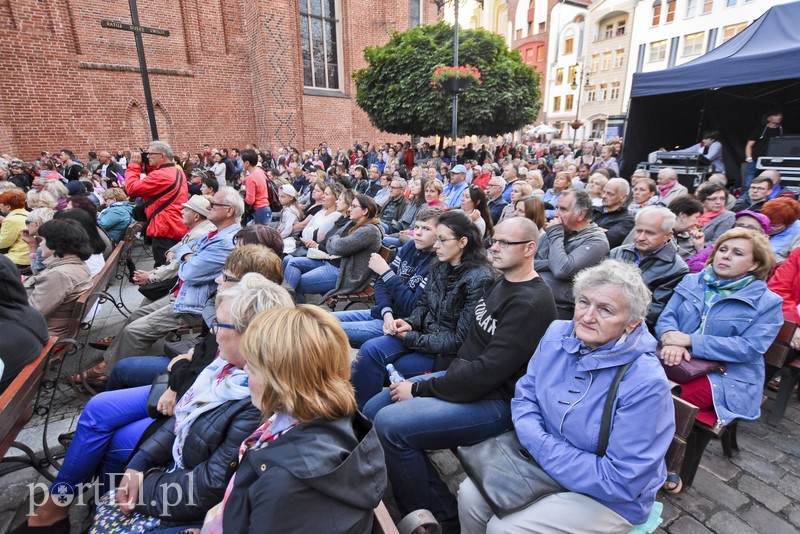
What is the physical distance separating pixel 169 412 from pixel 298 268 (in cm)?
287

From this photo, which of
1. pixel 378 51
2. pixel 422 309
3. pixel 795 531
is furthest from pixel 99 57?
pixel 795 531

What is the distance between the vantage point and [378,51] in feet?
46.3

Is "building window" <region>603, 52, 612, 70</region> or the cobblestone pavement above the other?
"building window" <region>603, 52, 612, 70</region>

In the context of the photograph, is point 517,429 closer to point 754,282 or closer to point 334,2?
point 754,282

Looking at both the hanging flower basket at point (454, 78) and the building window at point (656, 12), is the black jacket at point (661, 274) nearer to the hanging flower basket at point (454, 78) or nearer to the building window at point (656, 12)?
the hanging flower basket at point (454, 78)

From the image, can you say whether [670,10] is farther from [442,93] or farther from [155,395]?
[155,395]

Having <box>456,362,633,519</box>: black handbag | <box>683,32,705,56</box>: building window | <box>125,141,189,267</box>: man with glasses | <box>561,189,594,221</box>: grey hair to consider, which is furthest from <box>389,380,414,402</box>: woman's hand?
<box>683,32,705,56</box>: building window

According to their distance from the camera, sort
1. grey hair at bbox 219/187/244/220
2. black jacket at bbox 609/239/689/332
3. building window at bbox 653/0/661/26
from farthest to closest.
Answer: building window at bbox 653/0/661/26, grey hair at bbox 219/187/244/220, black jacket at bbox 609/239/689/332

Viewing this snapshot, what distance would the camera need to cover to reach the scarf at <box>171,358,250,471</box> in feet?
5.38

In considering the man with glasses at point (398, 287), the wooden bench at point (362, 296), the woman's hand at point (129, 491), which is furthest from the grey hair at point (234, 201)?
the woman's hand at point (129, 491)

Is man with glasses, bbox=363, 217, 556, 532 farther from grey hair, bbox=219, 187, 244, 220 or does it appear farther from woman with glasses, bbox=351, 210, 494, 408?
grey hair, bbox=219, 187, 244, 220

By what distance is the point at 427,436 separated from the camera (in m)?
2.01

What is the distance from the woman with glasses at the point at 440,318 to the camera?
2553mm

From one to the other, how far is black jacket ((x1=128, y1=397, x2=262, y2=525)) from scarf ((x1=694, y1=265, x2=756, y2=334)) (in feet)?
8.67
